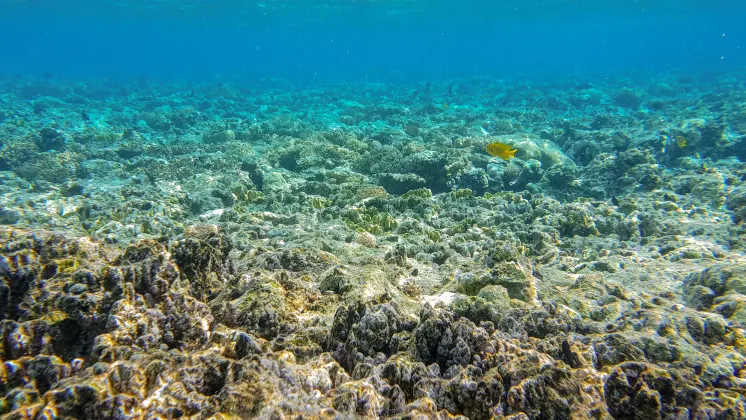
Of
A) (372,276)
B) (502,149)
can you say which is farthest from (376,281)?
(502,149)

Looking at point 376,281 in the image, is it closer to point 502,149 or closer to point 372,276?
point 372,276

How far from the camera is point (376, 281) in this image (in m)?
4.17

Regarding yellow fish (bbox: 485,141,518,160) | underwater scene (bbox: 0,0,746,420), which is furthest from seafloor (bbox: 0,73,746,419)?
yellow fish (bbox: 485,141,518,160)

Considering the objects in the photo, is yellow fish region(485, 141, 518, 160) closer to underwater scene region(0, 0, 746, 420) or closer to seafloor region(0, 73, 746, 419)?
underwater scene region(0, 0, 746, 420)

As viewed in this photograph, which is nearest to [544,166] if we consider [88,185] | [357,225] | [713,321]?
[357,225]

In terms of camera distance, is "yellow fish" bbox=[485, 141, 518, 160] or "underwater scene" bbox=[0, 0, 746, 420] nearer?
"underwater scene" bbox=[0, 0, 746, 420]

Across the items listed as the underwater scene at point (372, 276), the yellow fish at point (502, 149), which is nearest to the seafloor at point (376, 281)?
the underwater scene at point (372, 276)

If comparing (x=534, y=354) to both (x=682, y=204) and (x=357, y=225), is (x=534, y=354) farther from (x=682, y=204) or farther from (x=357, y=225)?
(x=682, y=204)

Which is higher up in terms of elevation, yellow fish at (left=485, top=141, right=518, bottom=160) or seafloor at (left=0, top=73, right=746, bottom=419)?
yellow fish at (left=485, top=141, right=518, bottom=160)

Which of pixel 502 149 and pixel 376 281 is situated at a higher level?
pixel 502 149

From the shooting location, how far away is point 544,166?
14328 mm

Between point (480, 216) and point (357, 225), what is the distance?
3191mm

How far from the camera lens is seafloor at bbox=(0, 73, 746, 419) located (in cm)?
224

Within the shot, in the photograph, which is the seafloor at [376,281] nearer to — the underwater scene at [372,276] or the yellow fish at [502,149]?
the underwater scene at [372,276]
